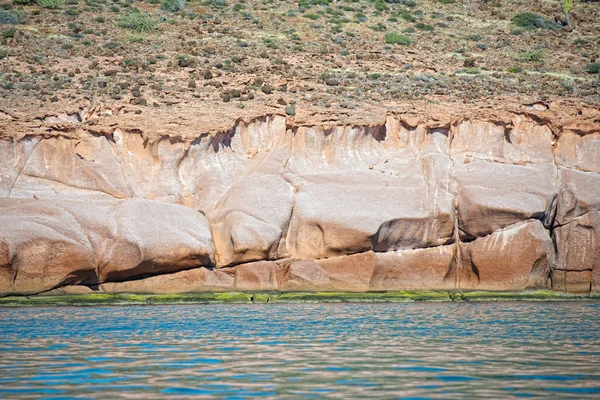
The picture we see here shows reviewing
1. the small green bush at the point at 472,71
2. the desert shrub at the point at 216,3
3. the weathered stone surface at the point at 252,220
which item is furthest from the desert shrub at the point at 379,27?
the weathered stone surface at the point at 252,220

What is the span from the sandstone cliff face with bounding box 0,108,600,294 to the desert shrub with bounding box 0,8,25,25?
739 inches

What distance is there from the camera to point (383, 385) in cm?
1233

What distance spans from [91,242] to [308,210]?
741 cm

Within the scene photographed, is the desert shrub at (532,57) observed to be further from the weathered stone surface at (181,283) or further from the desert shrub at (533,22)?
the weathered stone surface at (181,283)

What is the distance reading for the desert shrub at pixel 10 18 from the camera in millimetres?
46000

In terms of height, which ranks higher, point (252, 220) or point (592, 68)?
point (592, 68)

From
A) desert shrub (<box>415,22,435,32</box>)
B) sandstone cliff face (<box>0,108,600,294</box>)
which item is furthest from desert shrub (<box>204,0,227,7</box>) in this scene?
sandstone cliff face (<box>0,108,600,294</box>)

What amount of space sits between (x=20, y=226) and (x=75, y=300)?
295cm

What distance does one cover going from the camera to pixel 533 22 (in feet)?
177

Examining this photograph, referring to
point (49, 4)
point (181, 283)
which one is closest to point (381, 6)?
→ point (49, 4)

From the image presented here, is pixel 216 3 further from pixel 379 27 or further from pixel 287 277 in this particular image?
pixel 287 277

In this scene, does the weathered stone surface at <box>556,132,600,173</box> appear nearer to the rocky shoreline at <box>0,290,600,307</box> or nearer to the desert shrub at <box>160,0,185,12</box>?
the rocky shoreline at <box>0,290,600,307</box>

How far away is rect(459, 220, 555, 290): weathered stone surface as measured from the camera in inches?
1128

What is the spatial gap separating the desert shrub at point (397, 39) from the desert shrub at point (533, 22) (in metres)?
9.24
